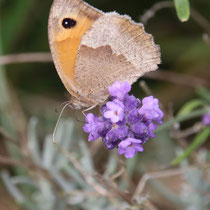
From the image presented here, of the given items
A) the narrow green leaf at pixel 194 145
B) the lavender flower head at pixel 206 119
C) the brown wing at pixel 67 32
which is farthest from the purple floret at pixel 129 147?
the lavender flower head at pixel 206 119

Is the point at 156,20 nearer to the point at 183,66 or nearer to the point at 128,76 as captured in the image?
the point at 183,66

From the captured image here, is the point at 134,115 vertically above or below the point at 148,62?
below

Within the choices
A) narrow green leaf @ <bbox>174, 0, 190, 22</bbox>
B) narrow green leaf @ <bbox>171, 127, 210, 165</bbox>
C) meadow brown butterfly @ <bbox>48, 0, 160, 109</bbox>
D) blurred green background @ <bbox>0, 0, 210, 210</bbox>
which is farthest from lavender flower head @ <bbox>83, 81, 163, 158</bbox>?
blurred green background @ <bbox>0, 0, 210, 210</bbox>

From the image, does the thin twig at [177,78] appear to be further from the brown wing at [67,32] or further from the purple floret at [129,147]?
the purple floret at [129,147]

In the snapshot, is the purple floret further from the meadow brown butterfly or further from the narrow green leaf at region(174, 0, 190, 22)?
the narrow green leaf at region(174, 0, 190, 22)

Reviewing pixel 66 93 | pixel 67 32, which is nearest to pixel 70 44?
pixel 67 32

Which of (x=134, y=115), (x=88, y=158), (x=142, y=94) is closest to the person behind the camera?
(x=134, y=115)

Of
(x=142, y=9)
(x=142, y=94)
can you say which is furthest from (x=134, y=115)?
(x=142, y=9)

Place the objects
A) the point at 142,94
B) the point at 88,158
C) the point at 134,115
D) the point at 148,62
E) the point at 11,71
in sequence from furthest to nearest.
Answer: the point at 11,71
the point at 142,94
the point at 88,158
the point at 148,62
the point at 134,115
